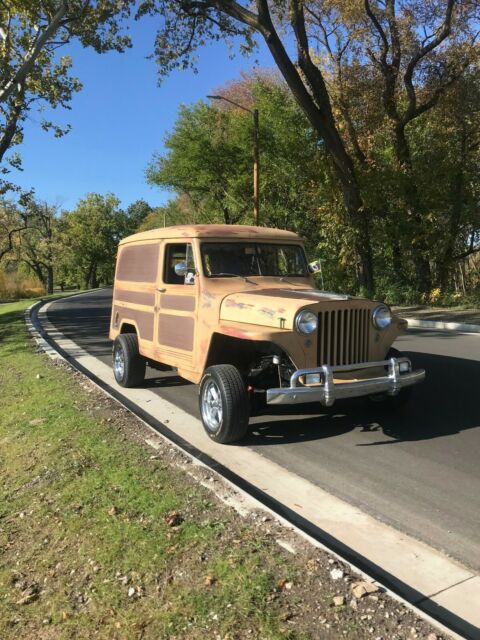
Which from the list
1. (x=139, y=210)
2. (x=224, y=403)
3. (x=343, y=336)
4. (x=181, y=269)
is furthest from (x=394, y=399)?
(x=139, y=210)

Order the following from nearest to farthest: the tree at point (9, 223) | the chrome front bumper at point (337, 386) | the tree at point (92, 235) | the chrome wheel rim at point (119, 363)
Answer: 1. the chrome front bumper at point (337, 386)
2. the chrome wheel rim at point (119, 363)
3. the tree at point (9, 223)
4. the tree at point (92, 235)

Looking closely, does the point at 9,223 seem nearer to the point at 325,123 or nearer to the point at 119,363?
the point at 325,123

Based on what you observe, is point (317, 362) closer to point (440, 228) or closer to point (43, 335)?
point (43, 335)

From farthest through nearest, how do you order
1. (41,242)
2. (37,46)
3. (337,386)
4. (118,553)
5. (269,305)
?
1. (41,242)
2. (37,46)
3. (269,305)
4. (337,386)
5. (118,553)

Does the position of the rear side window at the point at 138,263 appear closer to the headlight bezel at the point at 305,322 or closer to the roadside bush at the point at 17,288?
the headlight bezel at the point at 305,322

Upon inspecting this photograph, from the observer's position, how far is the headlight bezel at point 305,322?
496cm

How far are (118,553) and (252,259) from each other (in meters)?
3.89

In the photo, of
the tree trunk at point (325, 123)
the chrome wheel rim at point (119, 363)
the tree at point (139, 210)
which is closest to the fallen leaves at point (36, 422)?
the chrome wheel rim at point (119, 363)

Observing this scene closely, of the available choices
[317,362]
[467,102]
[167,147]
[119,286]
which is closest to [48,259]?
[167,147]

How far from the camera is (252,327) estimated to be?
516 centimetres

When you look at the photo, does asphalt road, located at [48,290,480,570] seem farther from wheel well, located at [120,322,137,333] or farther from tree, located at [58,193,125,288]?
tree, located at [58,193,125,288]

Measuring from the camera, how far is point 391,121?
63.1 feet

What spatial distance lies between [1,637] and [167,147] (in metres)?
31.9

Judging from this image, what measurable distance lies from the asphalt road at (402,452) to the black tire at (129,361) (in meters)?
0.35
